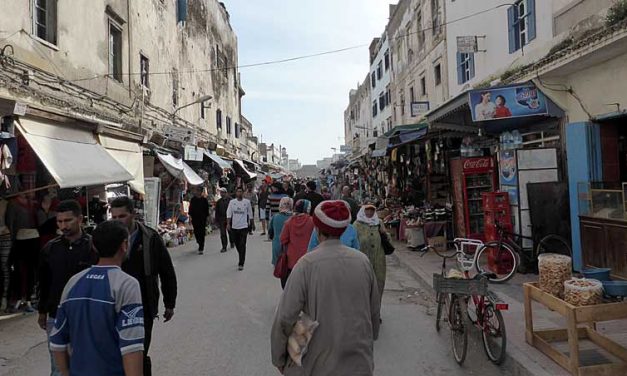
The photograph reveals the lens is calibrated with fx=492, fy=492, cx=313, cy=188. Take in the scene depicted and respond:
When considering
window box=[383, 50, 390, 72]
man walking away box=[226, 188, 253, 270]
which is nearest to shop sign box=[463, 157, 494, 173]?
man walking away box=[226, 188, 253, 270]

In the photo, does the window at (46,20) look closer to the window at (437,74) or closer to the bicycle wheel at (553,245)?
the bicycle wheel at (553,245)

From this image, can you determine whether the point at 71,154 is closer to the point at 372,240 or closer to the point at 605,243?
the point at 372,240

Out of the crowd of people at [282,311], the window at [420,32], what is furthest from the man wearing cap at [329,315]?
the window at [420,32]

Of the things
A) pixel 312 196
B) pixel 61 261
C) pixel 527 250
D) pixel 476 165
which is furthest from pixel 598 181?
pixel 61 261

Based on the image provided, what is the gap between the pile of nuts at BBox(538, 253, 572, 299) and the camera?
187 inches

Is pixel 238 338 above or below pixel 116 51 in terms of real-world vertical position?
below

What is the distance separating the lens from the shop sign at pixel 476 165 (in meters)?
10.9

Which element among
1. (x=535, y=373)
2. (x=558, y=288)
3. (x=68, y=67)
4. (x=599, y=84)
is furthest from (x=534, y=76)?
(x=68, y=67)

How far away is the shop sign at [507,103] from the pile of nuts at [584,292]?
5274 mm

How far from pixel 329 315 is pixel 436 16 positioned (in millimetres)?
19442

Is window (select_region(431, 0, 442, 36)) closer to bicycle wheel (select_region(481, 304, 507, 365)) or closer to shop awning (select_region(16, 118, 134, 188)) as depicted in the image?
shop awning (select_region(16, 118, 134, 188))

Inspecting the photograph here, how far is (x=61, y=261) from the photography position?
360cm

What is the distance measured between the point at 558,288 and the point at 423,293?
367 cm

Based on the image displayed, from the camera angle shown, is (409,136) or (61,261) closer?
(61,261)
